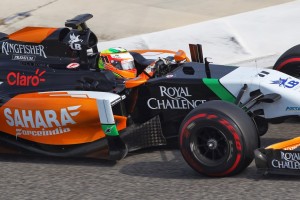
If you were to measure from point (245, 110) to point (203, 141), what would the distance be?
634 millimetres

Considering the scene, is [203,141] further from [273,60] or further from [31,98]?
[273,60]

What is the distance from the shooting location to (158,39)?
35.5 ft

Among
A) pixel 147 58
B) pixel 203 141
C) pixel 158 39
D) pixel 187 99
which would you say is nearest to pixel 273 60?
pixel 158 39

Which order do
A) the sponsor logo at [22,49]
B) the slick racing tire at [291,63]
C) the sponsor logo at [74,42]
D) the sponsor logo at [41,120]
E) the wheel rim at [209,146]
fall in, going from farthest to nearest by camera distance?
the slick racing tire at [291,63]
the sponsor logo at [22,49]
the sponsor logo at [74,42]
the sponsor logo at [41,120]
the wheel rim at [209,146]

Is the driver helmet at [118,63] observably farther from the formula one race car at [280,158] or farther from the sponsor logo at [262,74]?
the formula one race car at [280,158]

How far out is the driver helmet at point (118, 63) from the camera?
748cm

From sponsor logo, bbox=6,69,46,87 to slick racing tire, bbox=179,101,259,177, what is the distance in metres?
1.87

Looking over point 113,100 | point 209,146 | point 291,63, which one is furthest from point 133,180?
point 291,63

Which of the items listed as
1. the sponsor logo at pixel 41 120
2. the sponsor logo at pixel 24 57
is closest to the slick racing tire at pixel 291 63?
the sponsor logo at pixel 41 120

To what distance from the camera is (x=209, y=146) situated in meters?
6.02

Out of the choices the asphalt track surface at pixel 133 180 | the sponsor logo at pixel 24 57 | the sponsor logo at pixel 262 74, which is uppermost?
the sponsor logo at pixel 24 57

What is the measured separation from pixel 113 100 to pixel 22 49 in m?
1.34

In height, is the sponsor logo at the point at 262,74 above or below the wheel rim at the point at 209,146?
above

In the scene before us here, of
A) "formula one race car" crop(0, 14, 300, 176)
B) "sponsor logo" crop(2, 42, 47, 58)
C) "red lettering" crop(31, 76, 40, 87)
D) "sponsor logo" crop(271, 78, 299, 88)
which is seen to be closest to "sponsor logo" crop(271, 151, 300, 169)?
"formula one race car" crop(0, 14, 300, 176)
